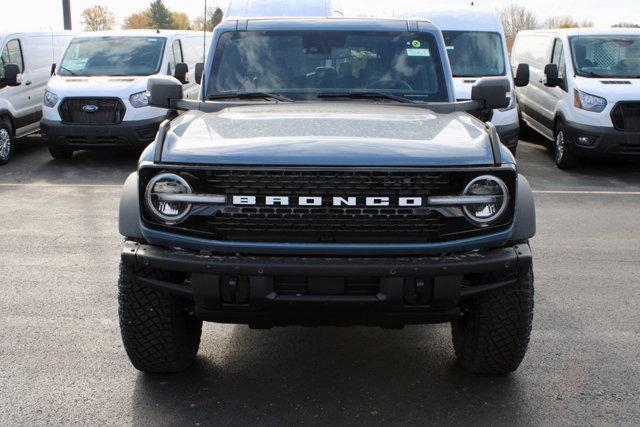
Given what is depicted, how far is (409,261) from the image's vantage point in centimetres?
372

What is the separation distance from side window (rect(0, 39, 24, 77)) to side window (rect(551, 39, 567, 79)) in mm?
8363

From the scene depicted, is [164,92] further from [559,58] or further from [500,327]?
[559,58]

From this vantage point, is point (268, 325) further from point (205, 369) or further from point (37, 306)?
point (37, 306)

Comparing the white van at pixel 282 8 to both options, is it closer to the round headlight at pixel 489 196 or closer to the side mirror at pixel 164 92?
the side mirror at pixel 164 92

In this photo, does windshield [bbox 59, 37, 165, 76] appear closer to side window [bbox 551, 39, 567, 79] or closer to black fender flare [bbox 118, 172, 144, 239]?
side window [bbox 551, 39, 567, 79]

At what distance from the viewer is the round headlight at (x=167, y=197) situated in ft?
12.5

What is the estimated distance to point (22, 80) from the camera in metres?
13.3

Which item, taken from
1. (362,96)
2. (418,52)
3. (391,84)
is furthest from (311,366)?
(418,52)

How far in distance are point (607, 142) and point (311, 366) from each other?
7947 mm

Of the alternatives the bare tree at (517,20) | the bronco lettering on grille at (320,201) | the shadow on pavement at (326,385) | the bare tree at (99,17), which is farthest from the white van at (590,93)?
the bare tree at (99,17)

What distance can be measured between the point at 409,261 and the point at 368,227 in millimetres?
247

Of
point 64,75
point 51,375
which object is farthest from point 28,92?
point 51,375

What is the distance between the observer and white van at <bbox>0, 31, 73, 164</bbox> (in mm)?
12547

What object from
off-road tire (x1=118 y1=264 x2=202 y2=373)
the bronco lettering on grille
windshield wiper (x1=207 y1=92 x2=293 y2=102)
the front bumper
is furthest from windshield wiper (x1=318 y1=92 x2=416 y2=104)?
the front bumper
